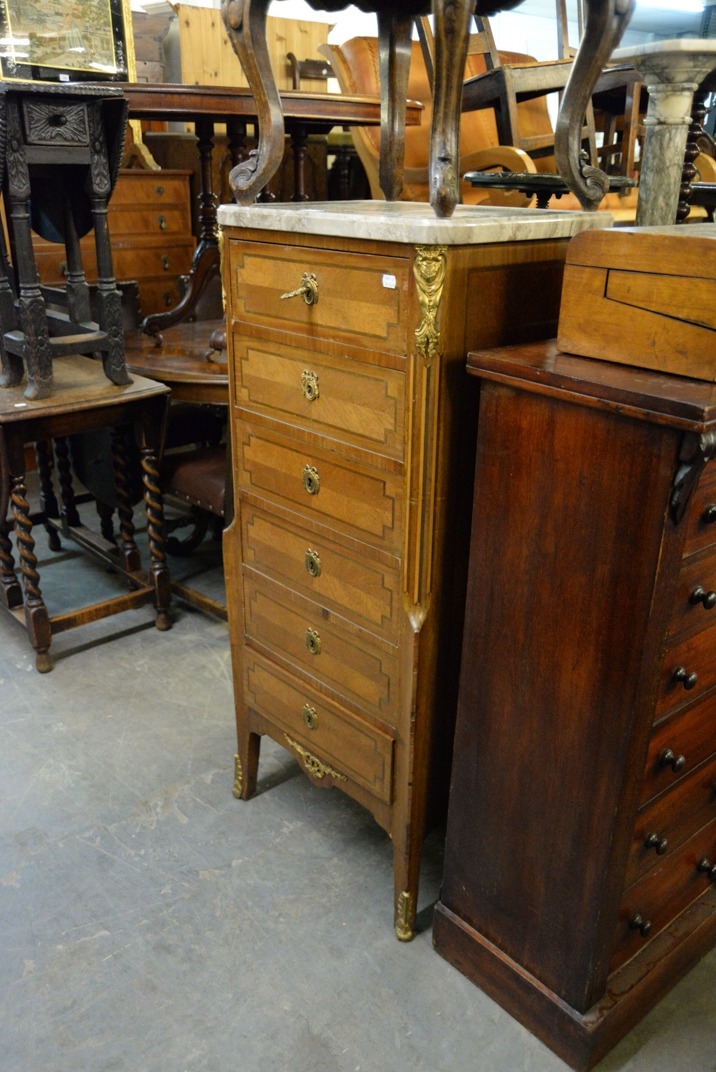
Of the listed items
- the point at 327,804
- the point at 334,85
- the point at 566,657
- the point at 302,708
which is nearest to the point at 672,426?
the point at 566,657

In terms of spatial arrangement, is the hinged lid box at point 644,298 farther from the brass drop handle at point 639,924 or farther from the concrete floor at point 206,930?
the concrete floor at point 206,930

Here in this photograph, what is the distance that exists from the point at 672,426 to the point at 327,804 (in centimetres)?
145

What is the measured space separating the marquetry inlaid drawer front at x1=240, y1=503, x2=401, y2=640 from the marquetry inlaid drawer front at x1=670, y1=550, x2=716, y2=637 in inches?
19.2

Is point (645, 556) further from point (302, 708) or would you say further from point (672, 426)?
point (302, 708)

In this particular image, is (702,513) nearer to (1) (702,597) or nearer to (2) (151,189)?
(1) (702,597)

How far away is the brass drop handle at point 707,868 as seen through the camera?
5.54ft

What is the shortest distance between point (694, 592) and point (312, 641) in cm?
80

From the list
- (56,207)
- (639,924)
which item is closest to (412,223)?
(639,924)

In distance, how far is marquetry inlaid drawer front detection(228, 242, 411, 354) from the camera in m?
1.38

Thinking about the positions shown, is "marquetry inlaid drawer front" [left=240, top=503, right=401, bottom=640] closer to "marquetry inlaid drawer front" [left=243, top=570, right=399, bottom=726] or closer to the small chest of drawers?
"marquetry inlaid drawer front" [left=243, top=570, right=399, bottom=726]

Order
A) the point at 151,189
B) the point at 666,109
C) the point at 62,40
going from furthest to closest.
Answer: the point at 151,189, the point at 62,40, the point at 666,109

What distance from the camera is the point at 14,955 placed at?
1.73 metres

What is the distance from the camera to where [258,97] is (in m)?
1.66

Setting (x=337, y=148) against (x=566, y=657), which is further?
(x=337, y=148)
